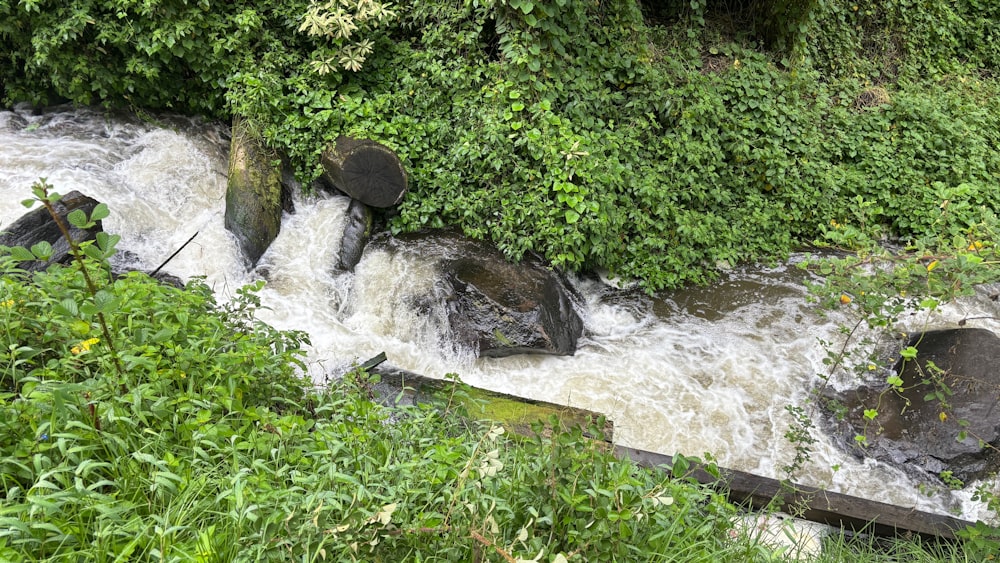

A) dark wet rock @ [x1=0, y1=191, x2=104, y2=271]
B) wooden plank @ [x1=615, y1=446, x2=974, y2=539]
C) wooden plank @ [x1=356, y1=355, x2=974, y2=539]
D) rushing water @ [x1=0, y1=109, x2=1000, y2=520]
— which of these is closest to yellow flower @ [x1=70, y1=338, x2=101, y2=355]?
wooden plank @ [x1=356, y1=355, x2=974, y2=539]

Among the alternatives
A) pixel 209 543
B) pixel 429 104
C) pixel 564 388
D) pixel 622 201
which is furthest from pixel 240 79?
pixel 209 543

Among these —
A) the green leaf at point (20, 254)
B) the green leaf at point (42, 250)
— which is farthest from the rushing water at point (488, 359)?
the green leaf at point (20, 254)

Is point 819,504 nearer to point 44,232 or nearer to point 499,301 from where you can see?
point 499,301

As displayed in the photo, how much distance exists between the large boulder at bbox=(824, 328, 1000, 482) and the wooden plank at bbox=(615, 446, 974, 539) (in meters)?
1.03

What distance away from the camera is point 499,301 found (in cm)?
562

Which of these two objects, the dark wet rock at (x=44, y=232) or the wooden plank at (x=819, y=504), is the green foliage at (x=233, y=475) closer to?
the wooden plank at (x=819, y=504)

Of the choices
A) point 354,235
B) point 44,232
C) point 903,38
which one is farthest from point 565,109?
point 903,38

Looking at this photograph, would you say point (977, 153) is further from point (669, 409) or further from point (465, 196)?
point (465, 196)

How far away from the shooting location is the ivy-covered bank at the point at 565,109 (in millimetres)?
6164

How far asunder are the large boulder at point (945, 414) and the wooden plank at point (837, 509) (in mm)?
1026

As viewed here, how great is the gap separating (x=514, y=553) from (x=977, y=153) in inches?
354

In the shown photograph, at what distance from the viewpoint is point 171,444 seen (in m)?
2.32

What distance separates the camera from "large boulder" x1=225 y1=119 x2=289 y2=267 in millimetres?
6020

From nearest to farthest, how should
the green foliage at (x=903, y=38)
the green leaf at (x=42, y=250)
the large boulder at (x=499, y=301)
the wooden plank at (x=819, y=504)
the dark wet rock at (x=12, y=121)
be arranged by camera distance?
the green leaf at (x=42, y=250) < the wooden plank at (x=819, y=504) < the large boulder at (x=499, y=301) < the dark wet rock at (x=12, y=121) < the green foliage at (x=903, y=38)
